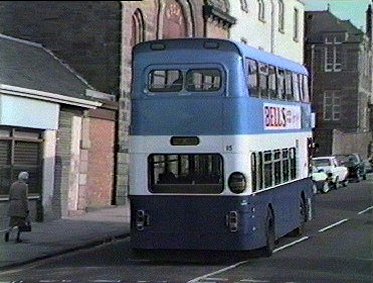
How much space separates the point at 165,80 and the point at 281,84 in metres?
3.86

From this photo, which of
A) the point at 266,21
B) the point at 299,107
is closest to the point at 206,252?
the point at 299,107

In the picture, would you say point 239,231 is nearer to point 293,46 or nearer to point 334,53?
point 293,46

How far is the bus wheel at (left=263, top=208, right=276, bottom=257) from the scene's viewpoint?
51.8 feet

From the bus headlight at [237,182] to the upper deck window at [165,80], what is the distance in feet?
5.97

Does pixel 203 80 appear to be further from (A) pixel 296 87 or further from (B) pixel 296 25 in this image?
(B) pixel 296 25

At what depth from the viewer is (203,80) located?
14.6 metres

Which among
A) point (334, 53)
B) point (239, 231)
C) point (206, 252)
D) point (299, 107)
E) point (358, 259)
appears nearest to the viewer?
point (239, 231)

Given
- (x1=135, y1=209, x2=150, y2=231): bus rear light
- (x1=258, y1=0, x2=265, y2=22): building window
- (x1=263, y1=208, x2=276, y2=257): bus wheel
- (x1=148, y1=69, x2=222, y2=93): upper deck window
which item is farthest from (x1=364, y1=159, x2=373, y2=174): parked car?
(x1=135, y1=209, x2=150, y2=231): bus rear light

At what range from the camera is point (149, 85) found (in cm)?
1484

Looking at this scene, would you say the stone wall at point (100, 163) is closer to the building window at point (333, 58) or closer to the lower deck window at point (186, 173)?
the lower deck window at point (186, 173)

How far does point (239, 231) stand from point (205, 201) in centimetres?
80

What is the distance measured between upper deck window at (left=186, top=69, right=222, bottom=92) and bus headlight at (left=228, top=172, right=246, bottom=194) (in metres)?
1.56

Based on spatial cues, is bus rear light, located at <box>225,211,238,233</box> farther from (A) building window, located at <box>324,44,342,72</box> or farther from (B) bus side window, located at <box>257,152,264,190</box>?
(A) building window, located at <box>324,44,342,72</box>

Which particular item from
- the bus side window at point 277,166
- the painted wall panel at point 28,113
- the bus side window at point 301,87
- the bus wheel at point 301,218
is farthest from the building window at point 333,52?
the bus side window at point 277,166
